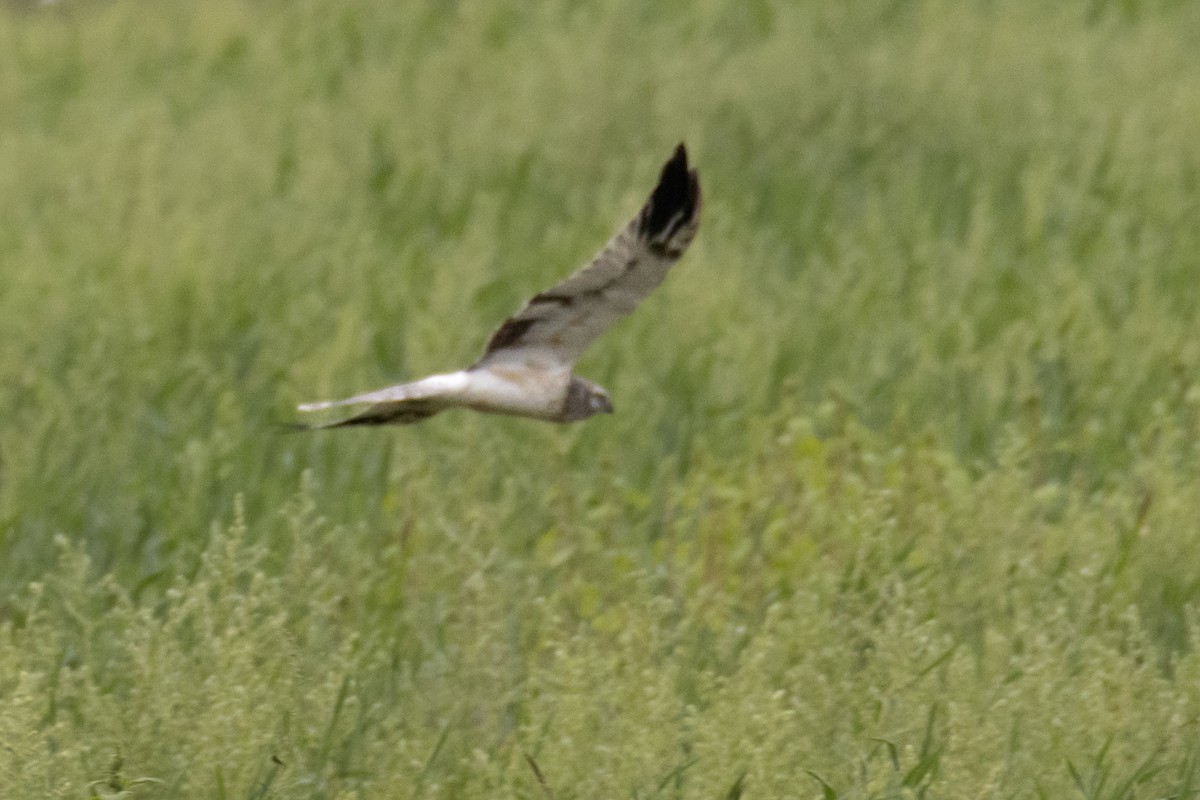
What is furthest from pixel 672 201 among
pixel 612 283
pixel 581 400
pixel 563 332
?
pixel 581 400

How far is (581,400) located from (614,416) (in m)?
1.78

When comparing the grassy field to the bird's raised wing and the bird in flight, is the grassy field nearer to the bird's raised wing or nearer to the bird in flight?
the bird in flight

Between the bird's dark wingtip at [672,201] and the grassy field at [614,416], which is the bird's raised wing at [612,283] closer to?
the bird's dark wingtip at [672,201]

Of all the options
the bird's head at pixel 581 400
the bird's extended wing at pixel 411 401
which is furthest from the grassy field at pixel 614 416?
the bird's head at pixel 581 400

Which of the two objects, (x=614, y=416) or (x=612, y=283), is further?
(x=614, y=416)

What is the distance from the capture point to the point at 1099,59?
32.1ft

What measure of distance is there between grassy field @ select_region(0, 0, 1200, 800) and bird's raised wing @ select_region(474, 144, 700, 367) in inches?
21.6

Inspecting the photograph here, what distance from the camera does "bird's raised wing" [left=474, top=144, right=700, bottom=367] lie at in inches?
144

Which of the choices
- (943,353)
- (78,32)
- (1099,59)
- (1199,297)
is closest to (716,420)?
(943,353)

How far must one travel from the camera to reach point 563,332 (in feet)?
12.7

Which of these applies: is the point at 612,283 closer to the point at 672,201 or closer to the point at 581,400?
the point at 672,201

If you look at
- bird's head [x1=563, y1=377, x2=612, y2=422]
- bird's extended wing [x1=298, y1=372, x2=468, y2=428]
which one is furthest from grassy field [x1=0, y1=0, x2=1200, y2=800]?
bird's head [x1=563, y1=377, x2=612, y2=422]

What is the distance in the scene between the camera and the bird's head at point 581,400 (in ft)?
13.2

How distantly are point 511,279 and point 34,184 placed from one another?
7.16ft
